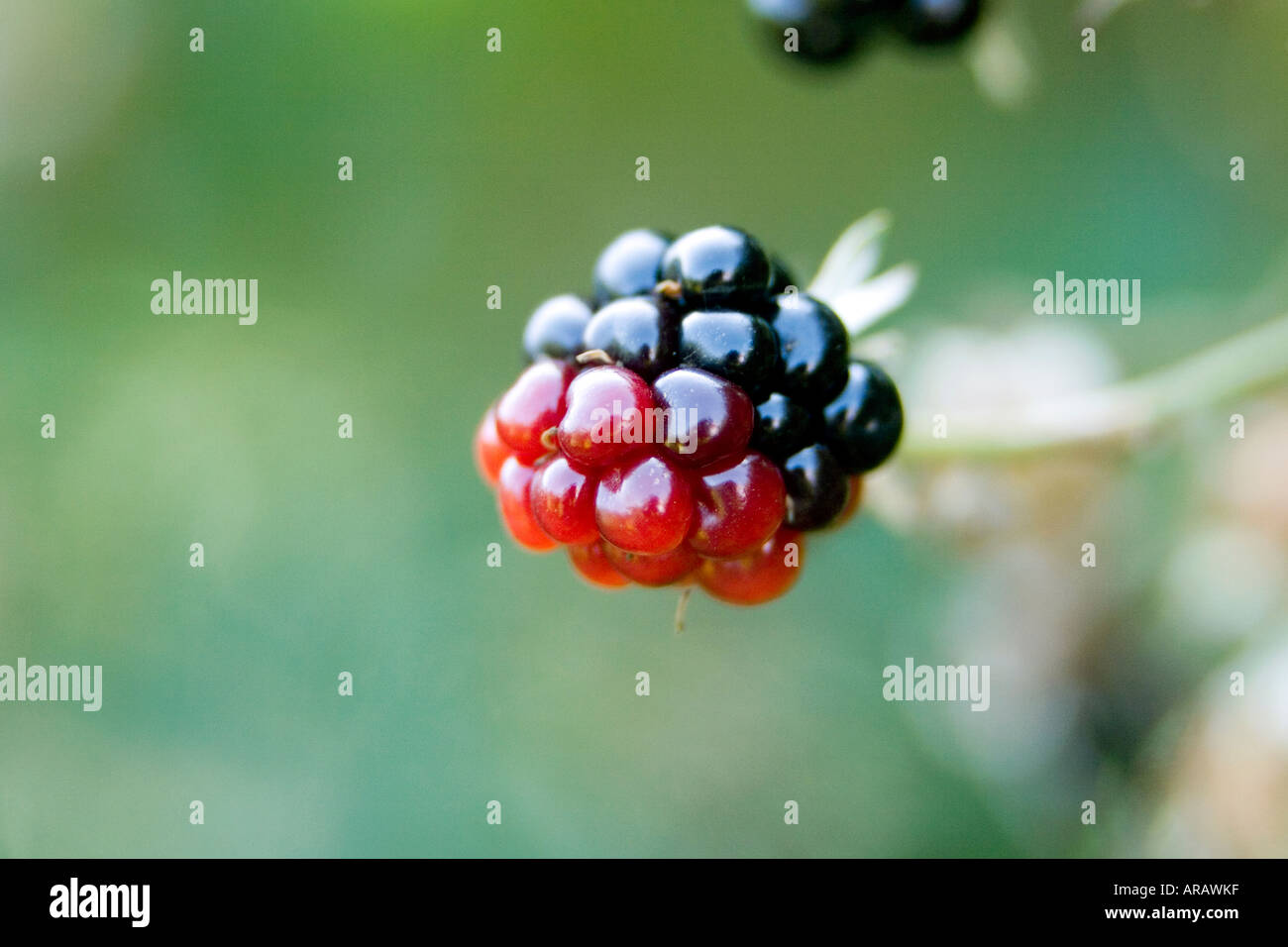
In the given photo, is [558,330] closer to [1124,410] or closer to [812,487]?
[812,487]

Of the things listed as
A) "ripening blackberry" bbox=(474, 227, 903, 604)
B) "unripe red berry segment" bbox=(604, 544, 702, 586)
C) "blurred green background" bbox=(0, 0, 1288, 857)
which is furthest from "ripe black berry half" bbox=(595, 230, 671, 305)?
"blurred green background" bbox=(0, 0, 1288, 857)

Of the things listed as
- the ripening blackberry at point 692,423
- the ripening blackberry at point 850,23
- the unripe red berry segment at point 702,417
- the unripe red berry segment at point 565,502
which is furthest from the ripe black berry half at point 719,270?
the ripening blackberry at point 850,23

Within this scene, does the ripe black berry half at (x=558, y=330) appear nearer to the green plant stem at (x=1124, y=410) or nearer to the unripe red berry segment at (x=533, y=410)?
the unripe red berry segment at (x=533, y=410)

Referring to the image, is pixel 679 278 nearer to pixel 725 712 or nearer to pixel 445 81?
pixel 725 712
